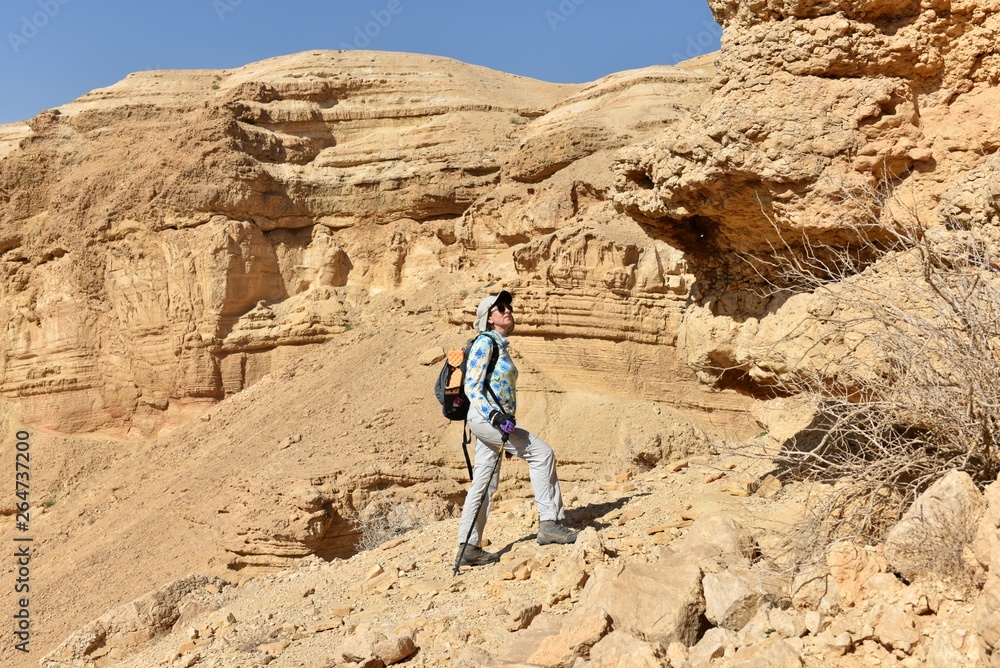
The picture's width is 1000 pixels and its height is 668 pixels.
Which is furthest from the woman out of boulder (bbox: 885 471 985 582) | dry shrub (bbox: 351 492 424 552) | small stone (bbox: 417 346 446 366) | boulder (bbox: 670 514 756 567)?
small stone (bbox: 417 346 446 366)

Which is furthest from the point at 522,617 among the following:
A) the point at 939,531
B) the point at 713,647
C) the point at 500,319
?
the point at 500,319

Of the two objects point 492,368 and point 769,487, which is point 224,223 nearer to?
point 492,368

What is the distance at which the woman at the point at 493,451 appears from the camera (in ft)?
19.0

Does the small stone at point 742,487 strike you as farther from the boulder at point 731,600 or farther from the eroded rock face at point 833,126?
the boulder at point 731,600

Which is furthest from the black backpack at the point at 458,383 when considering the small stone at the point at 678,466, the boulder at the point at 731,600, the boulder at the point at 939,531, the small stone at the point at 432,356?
the small stone at the point at 432,356

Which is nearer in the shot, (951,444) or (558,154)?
(951,444)

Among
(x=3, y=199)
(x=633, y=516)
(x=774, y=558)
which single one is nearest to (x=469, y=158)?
(x=3, y=199)

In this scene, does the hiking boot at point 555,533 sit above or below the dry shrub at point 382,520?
above

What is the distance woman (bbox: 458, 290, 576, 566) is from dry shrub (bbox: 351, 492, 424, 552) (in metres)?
6.55

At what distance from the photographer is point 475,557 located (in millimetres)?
5824

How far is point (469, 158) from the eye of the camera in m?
23.2

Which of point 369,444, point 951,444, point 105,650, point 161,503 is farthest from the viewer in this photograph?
point 161,503

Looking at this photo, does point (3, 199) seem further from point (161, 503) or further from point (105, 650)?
point (105, 650)

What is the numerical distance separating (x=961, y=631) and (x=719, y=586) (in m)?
1.18
